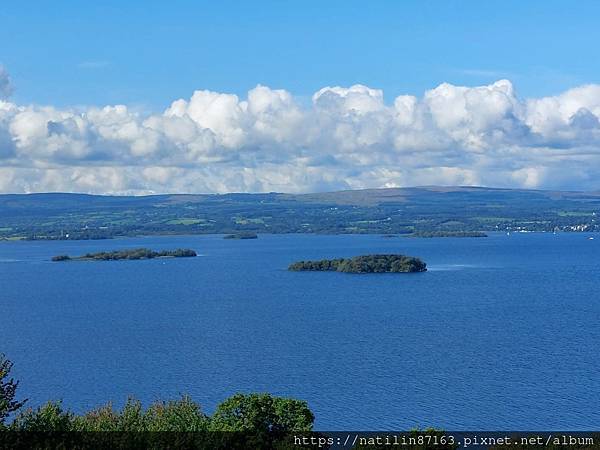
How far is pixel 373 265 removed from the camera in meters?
133

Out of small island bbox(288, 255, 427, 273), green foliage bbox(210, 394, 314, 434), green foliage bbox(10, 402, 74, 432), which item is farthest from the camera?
small island bbox(288, 255, 427, 273)

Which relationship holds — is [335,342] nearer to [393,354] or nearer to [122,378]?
[393,354]

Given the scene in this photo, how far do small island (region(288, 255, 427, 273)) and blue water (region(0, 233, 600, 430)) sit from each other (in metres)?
4.72

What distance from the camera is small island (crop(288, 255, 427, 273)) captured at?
13188 centimetres

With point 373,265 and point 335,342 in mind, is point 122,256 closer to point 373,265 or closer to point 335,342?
point 373,265

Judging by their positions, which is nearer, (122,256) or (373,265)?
(373,265)

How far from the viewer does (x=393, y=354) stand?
6066 centimetres

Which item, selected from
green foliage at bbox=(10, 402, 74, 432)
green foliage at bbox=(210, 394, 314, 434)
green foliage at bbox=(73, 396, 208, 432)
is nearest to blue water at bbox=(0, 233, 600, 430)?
green foliage at bbox=(210, 394, 314, 434)

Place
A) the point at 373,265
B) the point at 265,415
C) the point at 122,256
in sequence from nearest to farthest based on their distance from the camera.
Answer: the point at 265,415
the point at 373,265
the point at 122,256

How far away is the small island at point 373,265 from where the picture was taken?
131875mm

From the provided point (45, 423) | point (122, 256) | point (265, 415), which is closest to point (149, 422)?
point (265, 415)

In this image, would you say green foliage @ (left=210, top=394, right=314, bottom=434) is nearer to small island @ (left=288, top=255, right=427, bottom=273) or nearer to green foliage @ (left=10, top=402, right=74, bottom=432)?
green foliage @ (left=10, top=402, right=74, bottom=432)

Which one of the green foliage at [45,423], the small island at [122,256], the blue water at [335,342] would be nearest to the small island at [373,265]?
the blue water at [335,342]

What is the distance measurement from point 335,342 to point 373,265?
6717cm
